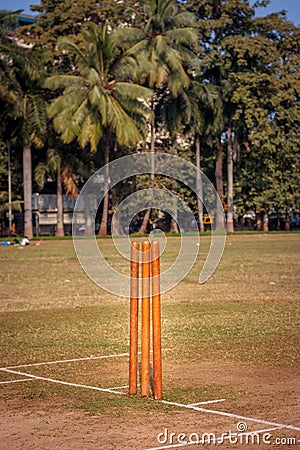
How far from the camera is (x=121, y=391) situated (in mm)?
8391

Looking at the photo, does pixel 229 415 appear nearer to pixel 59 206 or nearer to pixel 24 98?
pixel 24 98

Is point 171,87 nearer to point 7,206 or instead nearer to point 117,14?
point 117,14

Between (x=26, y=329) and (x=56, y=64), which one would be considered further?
(x=56, y=64)

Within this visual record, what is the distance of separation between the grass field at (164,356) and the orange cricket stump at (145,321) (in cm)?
20

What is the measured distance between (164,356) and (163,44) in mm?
46671

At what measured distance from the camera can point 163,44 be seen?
5528cm

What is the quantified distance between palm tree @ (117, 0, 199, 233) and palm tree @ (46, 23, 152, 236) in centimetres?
212

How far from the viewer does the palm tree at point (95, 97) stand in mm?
51219

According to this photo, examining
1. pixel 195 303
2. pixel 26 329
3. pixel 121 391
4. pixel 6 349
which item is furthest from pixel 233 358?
pixel 195 303

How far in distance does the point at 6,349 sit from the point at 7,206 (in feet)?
160

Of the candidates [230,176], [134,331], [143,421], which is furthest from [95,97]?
[143,421]

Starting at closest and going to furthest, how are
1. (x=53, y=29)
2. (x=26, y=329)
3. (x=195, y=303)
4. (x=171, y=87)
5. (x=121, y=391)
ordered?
(x=121, y=391) → (x=26, y=329) → (x=195, y=303) → (x=171, y=87) → (x=53, y=29)

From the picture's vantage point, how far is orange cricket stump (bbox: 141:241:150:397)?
7949 mm

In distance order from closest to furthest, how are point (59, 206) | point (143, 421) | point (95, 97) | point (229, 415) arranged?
point (143, 421) < point (229, 415) < point (95, 97) < point (59, 206)
